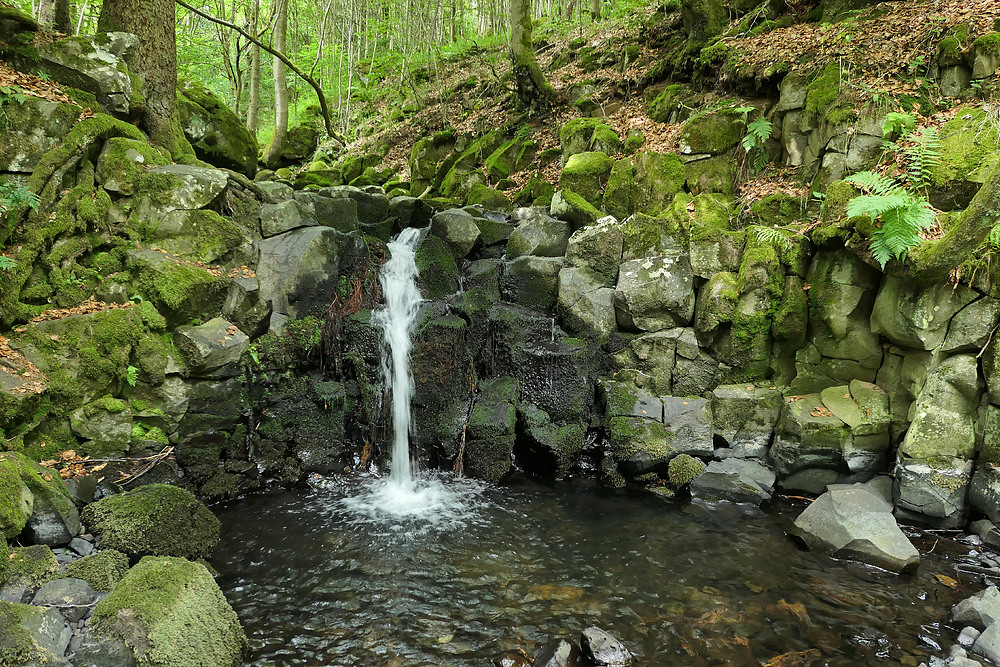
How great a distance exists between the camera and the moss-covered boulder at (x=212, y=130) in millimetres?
10531

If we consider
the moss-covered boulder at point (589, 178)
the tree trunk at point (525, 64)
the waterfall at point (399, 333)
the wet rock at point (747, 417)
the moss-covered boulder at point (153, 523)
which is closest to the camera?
the moss-covered boulder at point (153, 523)

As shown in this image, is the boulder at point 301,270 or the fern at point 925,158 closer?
the fern at point 925,158

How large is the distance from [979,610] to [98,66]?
12387mm

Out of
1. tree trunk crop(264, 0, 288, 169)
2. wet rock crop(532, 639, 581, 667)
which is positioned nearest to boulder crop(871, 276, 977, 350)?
wet rock crop(532, 639, 581, 667)

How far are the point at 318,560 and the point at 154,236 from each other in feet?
17.2

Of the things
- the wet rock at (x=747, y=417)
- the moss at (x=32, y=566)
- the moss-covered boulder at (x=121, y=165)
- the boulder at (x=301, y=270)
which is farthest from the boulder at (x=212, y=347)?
the wet rock at (x=747, y=417)

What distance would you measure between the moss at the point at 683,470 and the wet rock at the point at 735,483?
0.37 feet

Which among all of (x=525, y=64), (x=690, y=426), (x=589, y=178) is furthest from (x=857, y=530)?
(x=525, y=64)

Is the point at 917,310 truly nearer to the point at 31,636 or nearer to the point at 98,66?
the point at 31,636

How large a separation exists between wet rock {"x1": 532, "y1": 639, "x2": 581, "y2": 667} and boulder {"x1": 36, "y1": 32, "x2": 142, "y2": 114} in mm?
9355

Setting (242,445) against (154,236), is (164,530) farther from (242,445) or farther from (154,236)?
(154,236)

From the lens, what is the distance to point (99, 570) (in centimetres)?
451

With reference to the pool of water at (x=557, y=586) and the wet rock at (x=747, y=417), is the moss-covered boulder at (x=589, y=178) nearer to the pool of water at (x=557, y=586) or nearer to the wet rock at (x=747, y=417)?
the wet rock at (x=747, y=417)

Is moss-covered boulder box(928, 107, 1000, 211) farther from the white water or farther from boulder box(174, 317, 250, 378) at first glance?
boulder box(174, 317, 250, 378)
